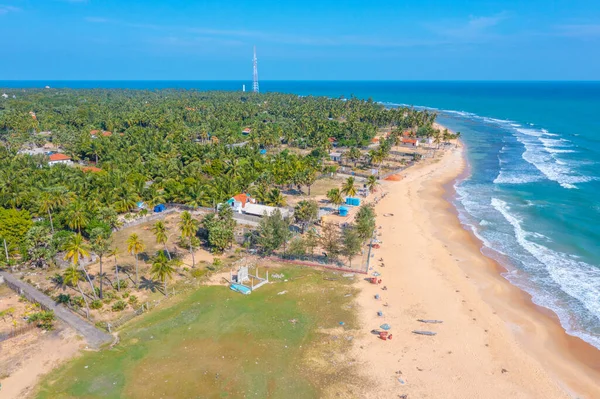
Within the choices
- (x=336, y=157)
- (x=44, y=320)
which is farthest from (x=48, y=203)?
(x=336, y=157)

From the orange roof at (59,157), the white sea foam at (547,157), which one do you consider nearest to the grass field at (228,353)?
the orange roof at (59,157)

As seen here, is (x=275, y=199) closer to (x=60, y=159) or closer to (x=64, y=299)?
(x=64, y=299)

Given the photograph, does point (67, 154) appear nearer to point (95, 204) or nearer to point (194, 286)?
point (95, 204)

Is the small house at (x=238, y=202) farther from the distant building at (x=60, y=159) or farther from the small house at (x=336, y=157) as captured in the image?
the distant building at (x=60, y=159)

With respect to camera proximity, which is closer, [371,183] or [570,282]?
[570,282]

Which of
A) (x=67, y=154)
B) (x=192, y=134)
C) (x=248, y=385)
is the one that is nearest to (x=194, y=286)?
(x=248, y=385)

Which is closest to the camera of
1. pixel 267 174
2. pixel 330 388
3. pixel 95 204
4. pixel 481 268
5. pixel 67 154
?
pixel 330 388
